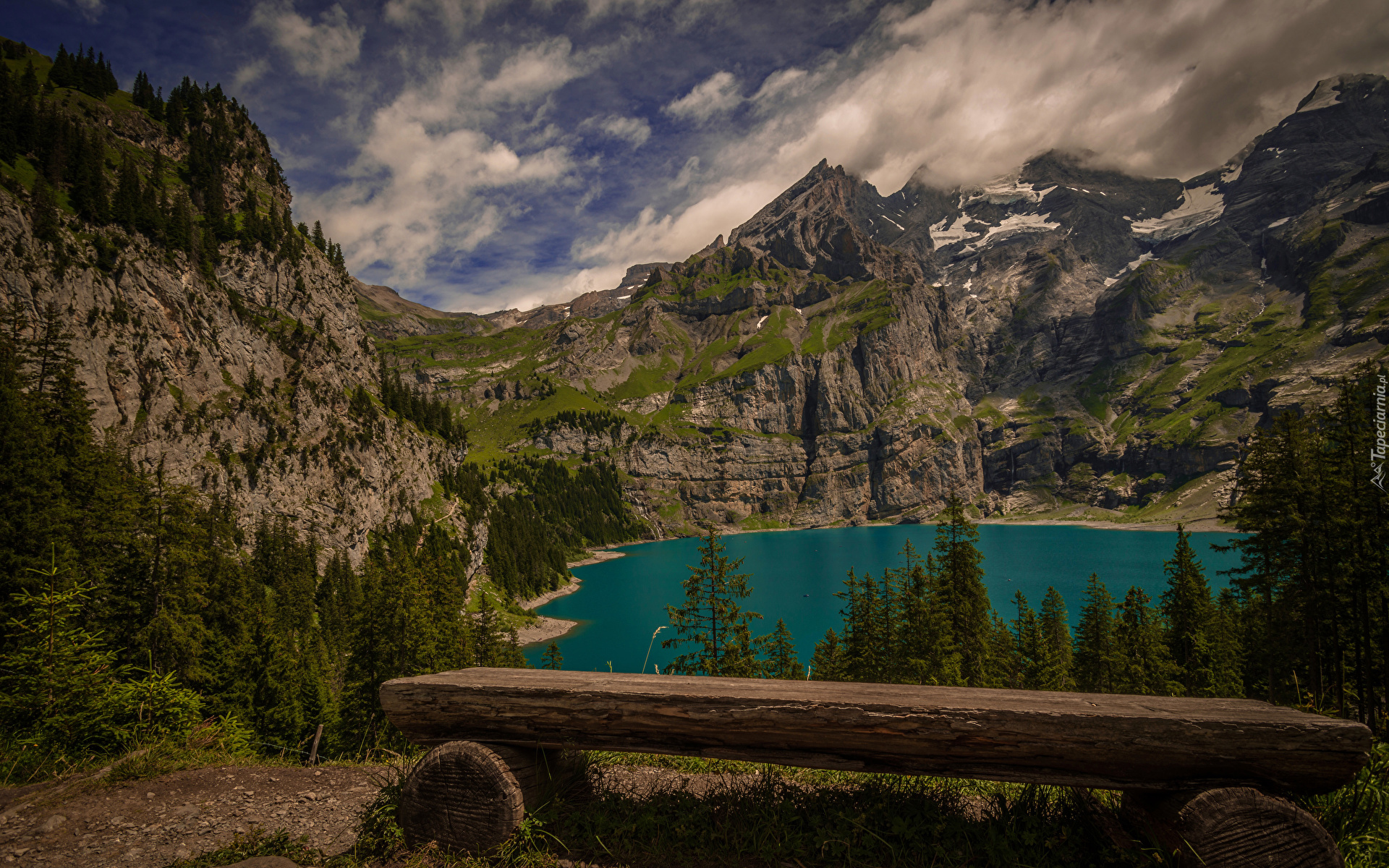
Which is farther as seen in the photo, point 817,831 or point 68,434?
point 68,434

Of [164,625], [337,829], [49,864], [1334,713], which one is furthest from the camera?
[164,625]

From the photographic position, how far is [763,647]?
28594 mm

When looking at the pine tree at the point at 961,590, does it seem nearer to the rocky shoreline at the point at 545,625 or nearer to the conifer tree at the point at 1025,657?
the conifer tree at the point at 1025,657

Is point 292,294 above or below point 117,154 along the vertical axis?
below

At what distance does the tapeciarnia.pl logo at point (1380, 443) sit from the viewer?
15.8 meters

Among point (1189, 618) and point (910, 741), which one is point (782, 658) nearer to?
point (1189, 618)

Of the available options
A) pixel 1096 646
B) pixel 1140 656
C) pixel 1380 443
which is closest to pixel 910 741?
pixel 1380 443

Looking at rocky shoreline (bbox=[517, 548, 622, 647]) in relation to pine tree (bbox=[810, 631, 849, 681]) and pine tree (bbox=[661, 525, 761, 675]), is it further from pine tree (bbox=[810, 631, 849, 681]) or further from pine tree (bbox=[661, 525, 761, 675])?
pine tree (bbox=[661, 525, 761, 675])

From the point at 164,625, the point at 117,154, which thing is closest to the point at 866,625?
the point at 164,625

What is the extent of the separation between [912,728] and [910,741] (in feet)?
0.38

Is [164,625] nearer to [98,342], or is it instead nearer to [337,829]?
[337,829]

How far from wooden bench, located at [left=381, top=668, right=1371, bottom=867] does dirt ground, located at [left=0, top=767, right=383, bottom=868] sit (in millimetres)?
1299

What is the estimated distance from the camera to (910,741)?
12.3 ft

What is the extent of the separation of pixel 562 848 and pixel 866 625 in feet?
98.6
